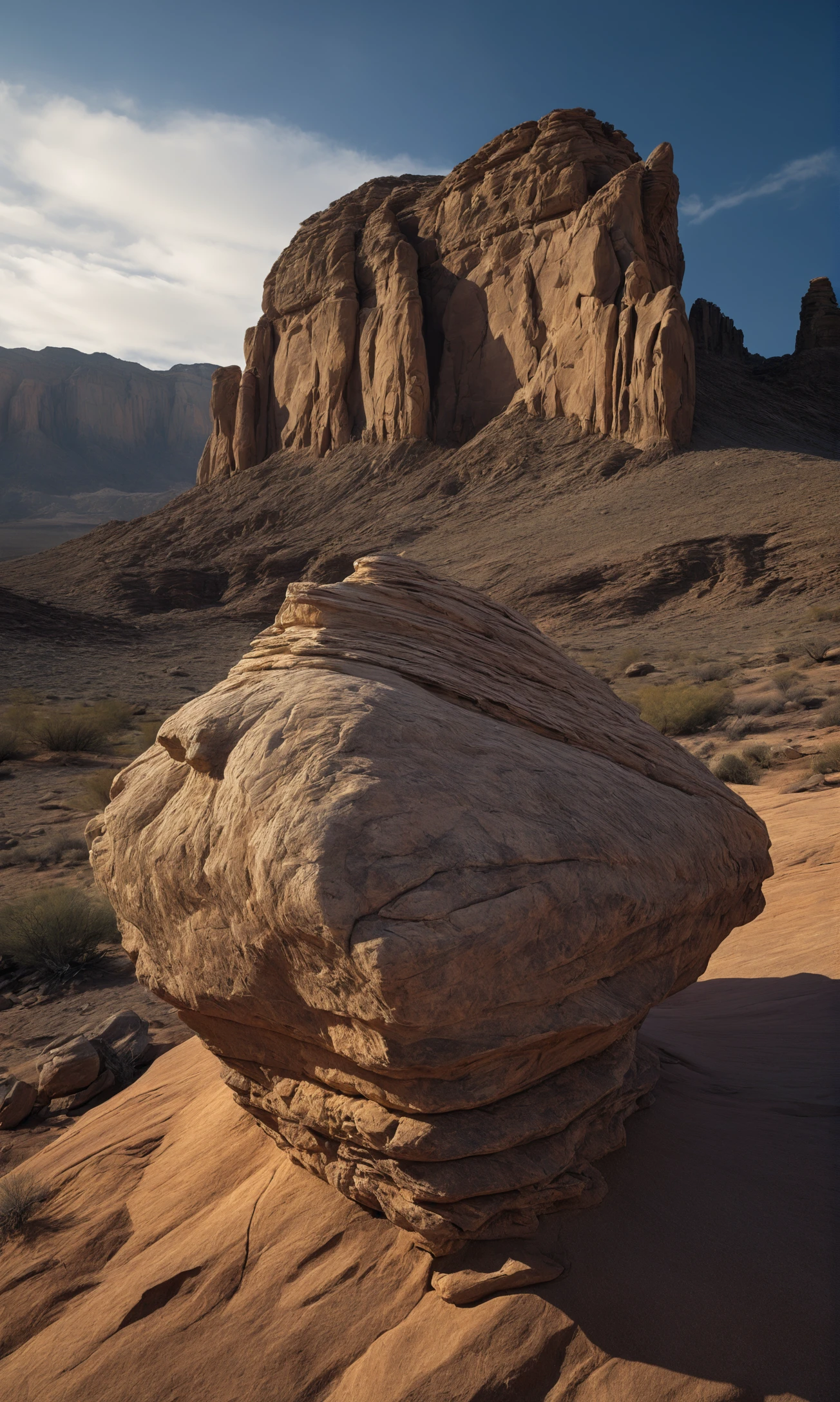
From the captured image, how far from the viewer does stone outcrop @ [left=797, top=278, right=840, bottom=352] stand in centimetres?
5581

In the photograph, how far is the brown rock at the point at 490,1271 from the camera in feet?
8.15

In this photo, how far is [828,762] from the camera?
9391 millimetres

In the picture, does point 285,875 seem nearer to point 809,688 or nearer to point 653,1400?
point 653,1400

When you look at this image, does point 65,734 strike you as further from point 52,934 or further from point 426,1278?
point 426,1278

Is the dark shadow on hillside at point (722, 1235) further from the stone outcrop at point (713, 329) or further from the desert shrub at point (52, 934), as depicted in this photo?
the stone outcrop at point (713, 329)

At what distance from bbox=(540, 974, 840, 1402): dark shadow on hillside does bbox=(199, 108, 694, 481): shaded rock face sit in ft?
109

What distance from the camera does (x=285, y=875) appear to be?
2.36m

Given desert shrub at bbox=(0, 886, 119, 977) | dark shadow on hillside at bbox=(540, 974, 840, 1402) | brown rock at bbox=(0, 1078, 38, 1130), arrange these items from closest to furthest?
dark shadow on hillside at bbox=(540, 974, 840, 1402), brown rock at bbox=(0, 1078, 38, 1130), desert shrub at bbox=(0, 886, 119, 977)

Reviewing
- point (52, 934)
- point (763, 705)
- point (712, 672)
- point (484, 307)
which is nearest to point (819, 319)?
point (484, 307)

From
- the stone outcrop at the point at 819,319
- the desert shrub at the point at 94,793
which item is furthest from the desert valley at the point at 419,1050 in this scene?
the stone outcrop at the point at 819,319

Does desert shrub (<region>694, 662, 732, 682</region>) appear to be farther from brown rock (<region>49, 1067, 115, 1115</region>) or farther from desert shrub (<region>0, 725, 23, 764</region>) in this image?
brown rock (<region>49, 1067, 115, 1115</region>)

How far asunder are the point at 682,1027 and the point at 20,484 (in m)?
149

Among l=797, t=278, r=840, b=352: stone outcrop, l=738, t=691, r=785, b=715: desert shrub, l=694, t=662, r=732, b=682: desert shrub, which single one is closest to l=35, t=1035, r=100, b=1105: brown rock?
l=738, t=691, r=785, b=715: desert shrub

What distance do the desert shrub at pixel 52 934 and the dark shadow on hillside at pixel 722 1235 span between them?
16.6 ft
